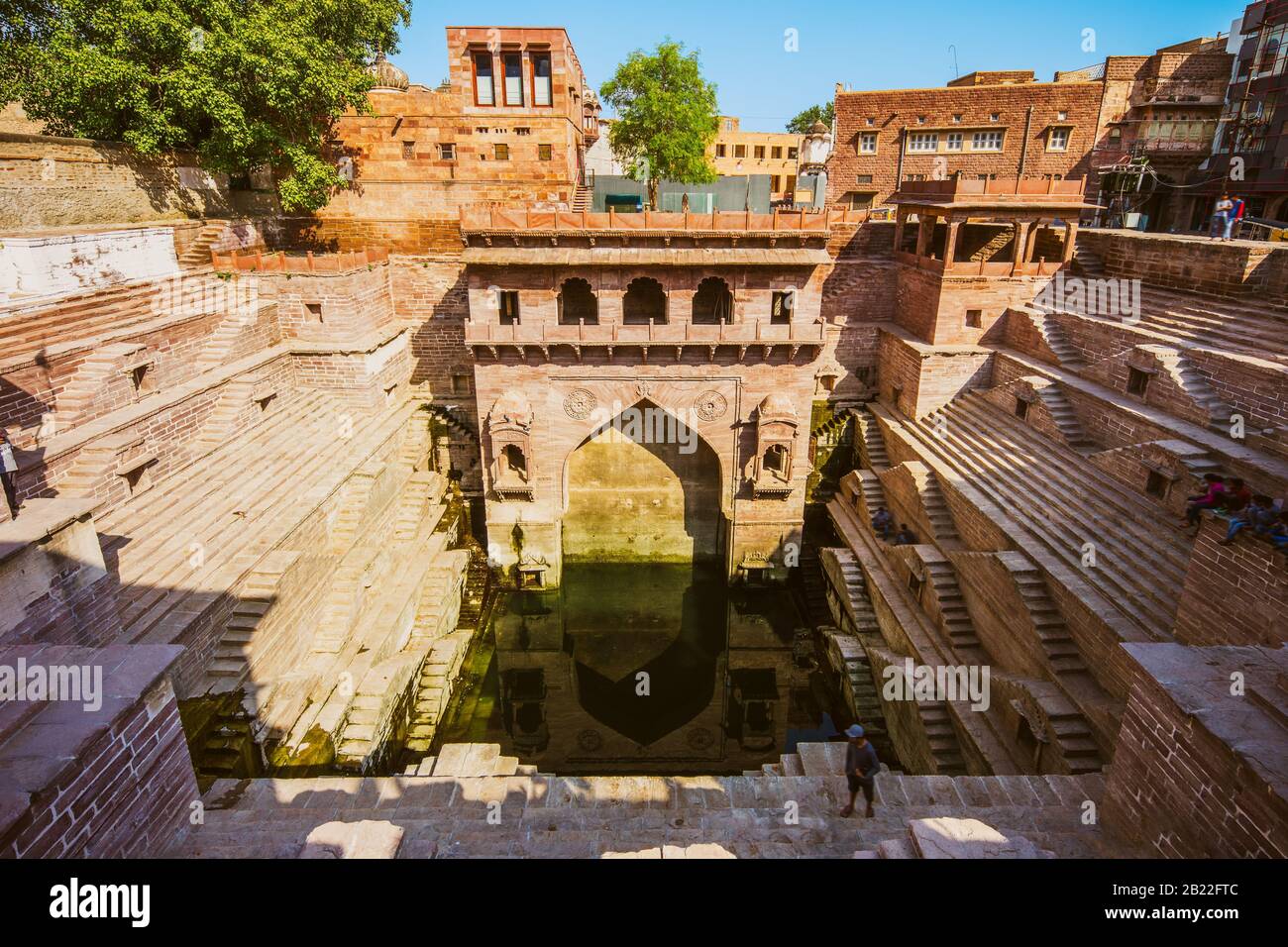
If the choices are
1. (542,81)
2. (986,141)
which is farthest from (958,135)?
(542,81)

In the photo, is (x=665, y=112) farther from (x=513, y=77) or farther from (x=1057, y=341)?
(x=1057, y=341)

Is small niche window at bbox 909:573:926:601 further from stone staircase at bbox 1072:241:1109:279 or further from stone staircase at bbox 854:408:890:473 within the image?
stone staircase at bbox 1072:241:1109:279

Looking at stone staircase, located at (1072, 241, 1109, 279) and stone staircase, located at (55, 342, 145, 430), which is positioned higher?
stone staircase, located at (1072, 241, 1109, 279)

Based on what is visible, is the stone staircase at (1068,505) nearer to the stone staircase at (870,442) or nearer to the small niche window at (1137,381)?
the stone staircase at (870,442)

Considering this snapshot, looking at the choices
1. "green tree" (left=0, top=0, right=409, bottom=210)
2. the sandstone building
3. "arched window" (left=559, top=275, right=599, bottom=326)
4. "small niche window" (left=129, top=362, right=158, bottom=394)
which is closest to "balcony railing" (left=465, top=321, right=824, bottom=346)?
the sandstone building

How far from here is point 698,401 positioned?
735 inches

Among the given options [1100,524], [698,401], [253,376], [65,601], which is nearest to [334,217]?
[253,376]

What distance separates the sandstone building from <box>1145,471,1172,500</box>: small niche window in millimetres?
83

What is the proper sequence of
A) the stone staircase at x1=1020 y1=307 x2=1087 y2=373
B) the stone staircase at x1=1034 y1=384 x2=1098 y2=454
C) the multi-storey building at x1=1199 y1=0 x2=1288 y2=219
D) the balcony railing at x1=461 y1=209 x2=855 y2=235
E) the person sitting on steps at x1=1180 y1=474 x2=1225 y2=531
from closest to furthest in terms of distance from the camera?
the person sitting on steps at x1=1180 y1=474 x2=1225 y2=531, the stone staircase at x1=1034 y1=384 x2=1098 y2=454, the balcony railing at x1=461 y1=209 x2=855 y2=235, the stone staircase at x1=1020 y1=307 x2=1087 y2=373, the multi-storey building at x1=1199 y1=0 x2=1288 y2=219

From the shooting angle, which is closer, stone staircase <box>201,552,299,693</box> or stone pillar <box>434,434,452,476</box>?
stone staircase <box>201,552,299,693</box>

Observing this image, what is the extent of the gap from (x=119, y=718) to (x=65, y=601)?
4.44 m

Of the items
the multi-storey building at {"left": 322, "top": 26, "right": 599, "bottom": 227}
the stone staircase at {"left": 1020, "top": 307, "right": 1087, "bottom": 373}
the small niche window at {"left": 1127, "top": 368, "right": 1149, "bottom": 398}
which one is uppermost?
the multi-storey building at {"left": 322, "top": 26, "right": 599, "bottom": 227}

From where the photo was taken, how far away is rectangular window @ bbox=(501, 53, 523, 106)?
81.4 feet

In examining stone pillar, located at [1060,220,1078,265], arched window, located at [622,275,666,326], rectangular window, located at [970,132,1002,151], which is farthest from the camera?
rectangular window, located at [970,132,1002,151]
